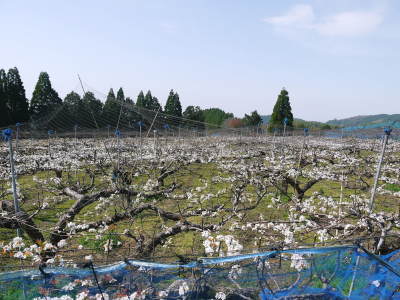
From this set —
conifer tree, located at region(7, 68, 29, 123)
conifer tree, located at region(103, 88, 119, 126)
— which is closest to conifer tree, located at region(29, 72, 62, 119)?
conifer tree, located at region(7, 68, 29, 123)

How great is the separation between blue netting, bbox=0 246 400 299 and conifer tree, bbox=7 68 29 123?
32.0m

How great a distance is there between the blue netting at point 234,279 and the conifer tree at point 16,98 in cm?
3200

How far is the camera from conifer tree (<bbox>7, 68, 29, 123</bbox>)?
29.6 meters

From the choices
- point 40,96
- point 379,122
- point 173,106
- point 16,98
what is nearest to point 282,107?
point 173,106

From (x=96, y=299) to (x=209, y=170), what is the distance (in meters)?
12.6

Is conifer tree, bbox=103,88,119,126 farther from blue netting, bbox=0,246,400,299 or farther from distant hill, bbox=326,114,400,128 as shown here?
distant hill, bbox=326,114,400,128

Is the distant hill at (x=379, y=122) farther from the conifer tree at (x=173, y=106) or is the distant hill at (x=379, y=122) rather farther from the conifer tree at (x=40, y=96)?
the conifer tree at (x=40, y=96)

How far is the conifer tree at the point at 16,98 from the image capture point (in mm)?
29609

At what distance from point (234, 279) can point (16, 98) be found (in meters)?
34.1

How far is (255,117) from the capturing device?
4756 centimetres

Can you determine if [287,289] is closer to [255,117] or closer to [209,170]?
[209,170]

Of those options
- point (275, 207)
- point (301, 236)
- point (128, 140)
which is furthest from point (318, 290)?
point (128, 140)

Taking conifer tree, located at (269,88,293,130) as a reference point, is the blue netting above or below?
below

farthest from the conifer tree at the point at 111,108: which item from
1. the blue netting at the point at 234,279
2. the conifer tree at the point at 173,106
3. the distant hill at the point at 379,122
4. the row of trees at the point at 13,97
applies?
the conifer tree at the point at 173,106
